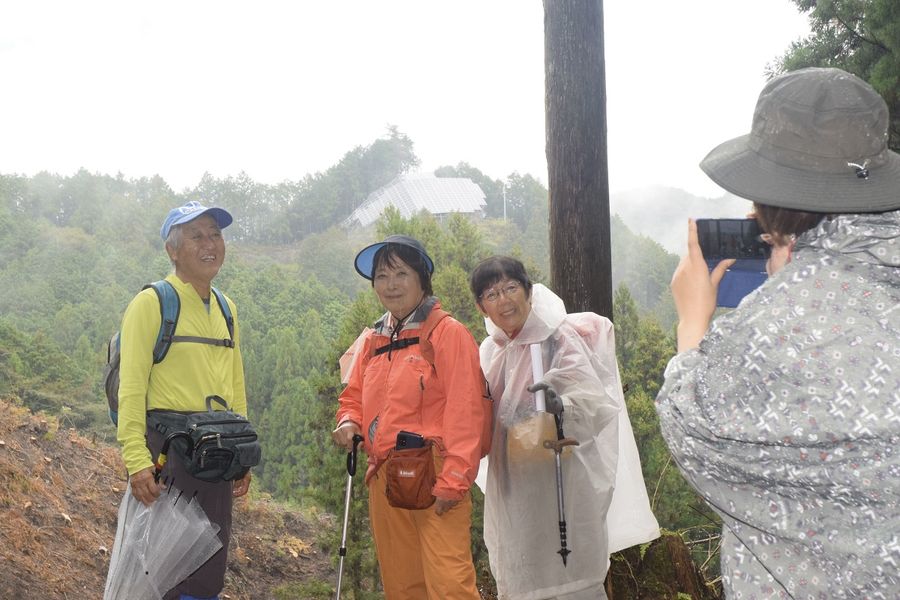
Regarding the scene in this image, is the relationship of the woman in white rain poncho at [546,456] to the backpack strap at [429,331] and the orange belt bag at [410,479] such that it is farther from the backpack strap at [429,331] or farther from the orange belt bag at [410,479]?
the orange belt bag at [410,479]

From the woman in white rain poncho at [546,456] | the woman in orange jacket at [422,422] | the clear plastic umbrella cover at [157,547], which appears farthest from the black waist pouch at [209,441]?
the woman in white rain poncho at [546,456]

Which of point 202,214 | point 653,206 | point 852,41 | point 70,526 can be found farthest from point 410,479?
point 653,206

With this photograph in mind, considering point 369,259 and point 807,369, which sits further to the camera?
point 369,259

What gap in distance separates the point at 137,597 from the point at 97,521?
405 centimetres

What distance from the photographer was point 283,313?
41344 mm

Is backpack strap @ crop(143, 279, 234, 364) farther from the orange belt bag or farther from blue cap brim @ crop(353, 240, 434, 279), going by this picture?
the orange belt bag

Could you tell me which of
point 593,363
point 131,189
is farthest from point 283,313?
point 593,363

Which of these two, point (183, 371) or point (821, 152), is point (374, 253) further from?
point (821, 152)

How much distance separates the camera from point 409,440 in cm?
306

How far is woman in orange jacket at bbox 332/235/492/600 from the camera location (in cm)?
304

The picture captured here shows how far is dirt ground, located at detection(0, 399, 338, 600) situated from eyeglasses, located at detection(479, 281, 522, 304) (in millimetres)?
3347

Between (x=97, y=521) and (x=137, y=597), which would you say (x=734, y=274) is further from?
(x=97, y=521)

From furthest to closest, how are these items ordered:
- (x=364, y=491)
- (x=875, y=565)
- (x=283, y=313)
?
(x=283, y=313)
(x=364, y=491)
(x=875, y=565)

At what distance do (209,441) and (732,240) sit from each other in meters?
2.09
